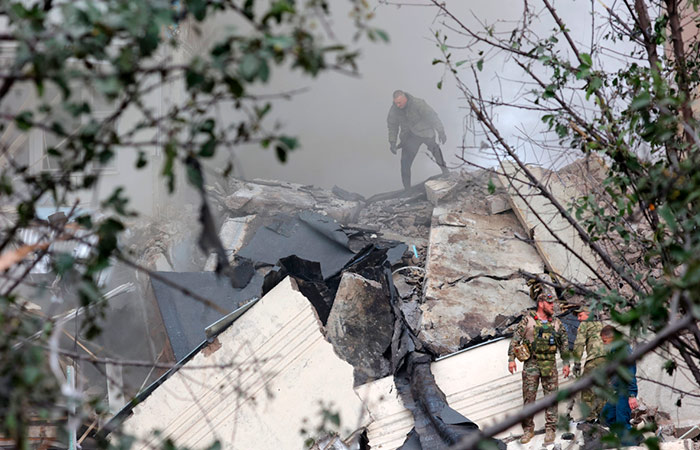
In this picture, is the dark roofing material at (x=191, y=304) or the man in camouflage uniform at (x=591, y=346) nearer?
the man in camouflage uniform at (x=591, y=346)

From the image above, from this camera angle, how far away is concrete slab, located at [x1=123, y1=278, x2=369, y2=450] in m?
5.48

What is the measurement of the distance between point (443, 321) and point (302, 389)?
6.41 ft

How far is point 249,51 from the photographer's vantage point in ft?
4.13

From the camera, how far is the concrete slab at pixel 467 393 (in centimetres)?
548

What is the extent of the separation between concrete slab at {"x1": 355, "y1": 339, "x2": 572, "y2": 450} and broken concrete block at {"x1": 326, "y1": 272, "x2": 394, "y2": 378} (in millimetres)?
457

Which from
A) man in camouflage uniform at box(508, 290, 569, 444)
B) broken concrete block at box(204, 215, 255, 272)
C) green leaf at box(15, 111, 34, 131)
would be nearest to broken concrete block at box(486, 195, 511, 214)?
broken concrete block at box(204, 215, 255, 272)

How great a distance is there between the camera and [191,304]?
6.95 meters

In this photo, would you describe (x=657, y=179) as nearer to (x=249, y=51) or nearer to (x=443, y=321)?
(x=249, y=51)

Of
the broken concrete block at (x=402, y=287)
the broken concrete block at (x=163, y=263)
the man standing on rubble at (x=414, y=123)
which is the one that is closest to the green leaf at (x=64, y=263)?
the broken concrete block at (x=402, y=287)

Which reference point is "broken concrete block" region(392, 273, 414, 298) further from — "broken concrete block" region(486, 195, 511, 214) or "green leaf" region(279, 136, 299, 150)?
"green leaf" region(279, 136, 299, 150)

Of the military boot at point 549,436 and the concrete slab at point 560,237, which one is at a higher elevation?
the concrete slab at point 560,237

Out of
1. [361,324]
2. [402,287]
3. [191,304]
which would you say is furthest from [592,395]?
[191,304]

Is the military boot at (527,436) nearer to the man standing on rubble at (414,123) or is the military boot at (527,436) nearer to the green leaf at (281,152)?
the green leaf at (281,152)

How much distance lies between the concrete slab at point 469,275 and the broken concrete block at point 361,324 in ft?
1.53
